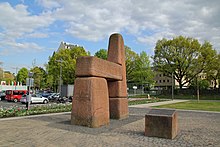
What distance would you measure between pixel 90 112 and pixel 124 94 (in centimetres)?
406

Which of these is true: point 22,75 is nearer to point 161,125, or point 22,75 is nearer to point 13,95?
point 13,95

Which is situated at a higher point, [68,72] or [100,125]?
[68,72]

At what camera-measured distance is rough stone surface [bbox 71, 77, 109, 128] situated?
9.60 meters

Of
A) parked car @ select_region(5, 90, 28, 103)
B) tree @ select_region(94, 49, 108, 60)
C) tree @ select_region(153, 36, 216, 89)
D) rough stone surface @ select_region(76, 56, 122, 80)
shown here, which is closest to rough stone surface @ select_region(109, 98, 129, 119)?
rough stone surface @ select_region(76, 56, 122, 80)

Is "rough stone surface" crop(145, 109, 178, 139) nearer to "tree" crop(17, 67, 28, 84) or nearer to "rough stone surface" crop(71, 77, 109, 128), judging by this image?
"rough stone surface" crop(71, 77, 109, 128)

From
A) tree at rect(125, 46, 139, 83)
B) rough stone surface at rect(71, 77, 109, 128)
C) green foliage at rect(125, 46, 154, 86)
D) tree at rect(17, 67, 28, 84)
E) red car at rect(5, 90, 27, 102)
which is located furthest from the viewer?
tree at rect(17, 67, 28, 84)

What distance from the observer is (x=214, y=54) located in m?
47.6

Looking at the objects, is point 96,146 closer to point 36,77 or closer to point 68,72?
point 68,72

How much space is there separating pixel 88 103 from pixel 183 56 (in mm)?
43593

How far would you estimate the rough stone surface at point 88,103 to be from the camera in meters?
9.60

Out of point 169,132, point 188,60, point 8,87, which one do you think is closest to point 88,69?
point 169,132

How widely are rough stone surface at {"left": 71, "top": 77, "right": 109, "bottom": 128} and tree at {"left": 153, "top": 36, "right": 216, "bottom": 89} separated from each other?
137ft

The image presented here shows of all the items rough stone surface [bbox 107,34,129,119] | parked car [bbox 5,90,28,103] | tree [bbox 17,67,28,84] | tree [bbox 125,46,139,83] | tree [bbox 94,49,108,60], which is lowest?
parked car [bbox 5,90,28,103]

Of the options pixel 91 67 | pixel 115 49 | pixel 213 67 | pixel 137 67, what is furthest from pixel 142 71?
pixel 91 67
